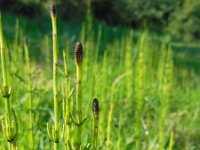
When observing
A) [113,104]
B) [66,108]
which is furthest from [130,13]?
[66,108]

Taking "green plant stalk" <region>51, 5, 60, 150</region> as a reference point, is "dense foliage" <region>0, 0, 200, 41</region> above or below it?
above

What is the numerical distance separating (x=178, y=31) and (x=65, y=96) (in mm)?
13721

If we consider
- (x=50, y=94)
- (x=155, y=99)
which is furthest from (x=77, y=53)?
(x=155, y=99)

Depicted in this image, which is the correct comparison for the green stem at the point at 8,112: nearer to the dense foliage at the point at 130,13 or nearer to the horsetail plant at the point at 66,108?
the horsetail plant at the point at 66,108

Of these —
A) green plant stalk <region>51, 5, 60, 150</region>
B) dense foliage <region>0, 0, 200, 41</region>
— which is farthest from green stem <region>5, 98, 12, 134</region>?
dense foliage <region>0, 0, 200, 41</region>

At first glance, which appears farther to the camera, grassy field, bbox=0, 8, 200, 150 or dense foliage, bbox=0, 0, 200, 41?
dense foliage, bbox=0, 0, 200, 41

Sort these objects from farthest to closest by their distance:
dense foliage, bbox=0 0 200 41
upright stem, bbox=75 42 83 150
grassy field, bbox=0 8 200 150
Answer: dense foliage, bbox=0 0 200 41 < grassy field, bbox=0 8 200 150 < upright stem, bbox=75 42 83 150

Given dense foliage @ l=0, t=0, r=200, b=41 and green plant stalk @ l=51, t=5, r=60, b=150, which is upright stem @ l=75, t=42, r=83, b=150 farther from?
dense foliage @ l=0, t=0, r=200, b=41

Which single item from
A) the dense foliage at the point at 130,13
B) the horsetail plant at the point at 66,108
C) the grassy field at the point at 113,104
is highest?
the dense foliage at the point at 130,13

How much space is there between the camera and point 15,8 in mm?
8766

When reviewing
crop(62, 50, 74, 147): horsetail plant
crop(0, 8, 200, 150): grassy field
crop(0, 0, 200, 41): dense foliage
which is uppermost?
crop(0, 0, 200, 41): dense foliage

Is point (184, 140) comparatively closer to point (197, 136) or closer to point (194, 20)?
point (197, 136)

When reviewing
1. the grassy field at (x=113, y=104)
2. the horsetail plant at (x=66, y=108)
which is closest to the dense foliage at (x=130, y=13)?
the grassy field at (x=113, y=104)

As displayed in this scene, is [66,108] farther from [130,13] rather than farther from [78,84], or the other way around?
[130,13]
